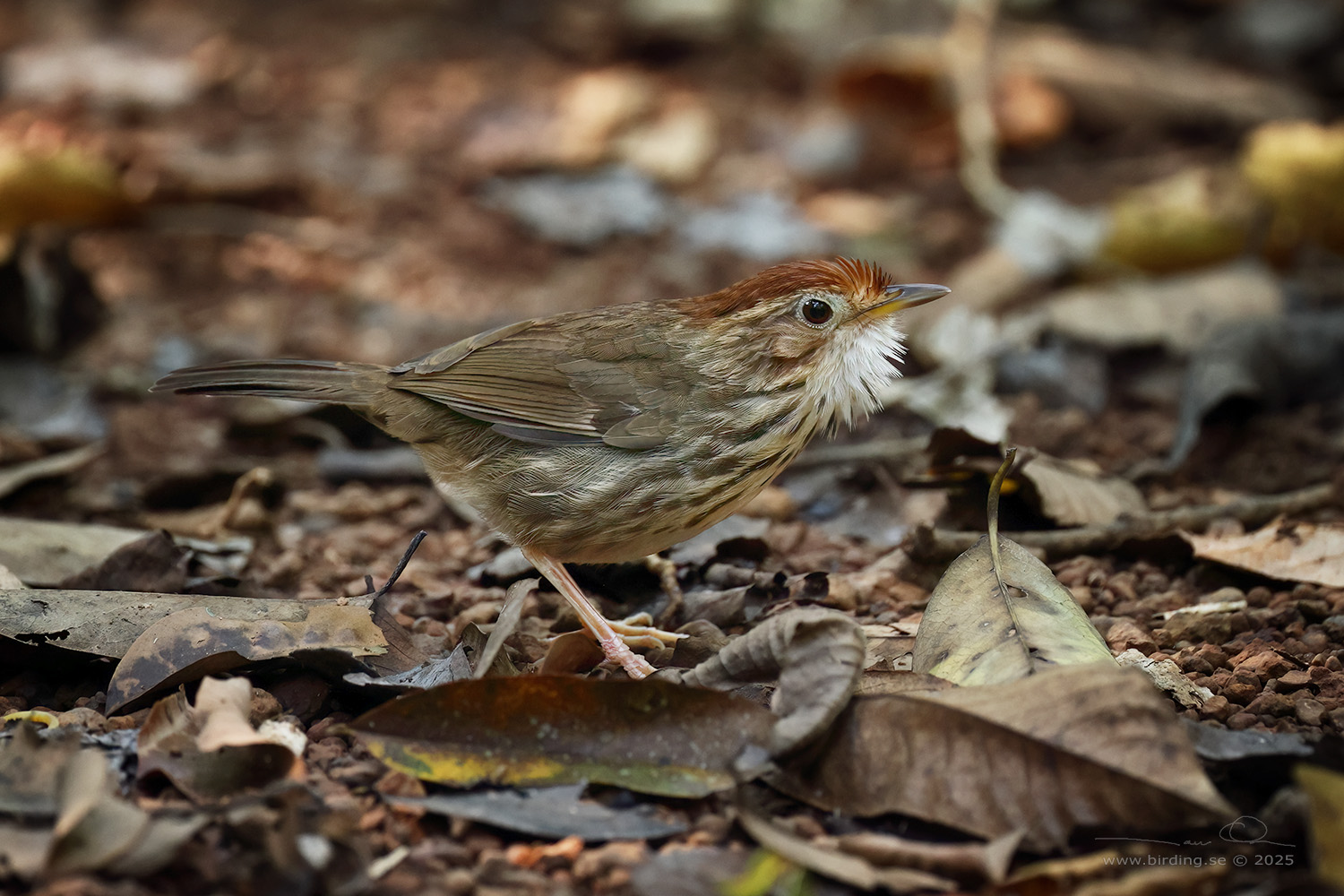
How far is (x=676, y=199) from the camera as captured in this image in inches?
304

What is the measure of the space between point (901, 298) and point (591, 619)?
55.8 inches

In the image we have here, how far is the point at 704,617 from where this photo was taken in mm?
3770

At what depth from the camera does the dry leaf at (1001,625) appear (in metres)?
Result: 2.82

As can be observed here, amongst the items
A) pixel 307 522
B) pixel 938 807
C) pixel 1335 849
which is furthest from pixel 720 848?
pixel 307 522

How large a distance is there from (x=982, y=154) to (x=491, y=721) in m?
5.47

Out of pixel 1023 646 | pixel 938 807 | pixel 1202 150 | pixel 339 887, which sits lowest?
pixel 339 887

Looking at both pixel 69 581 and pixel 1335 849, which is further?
pixel 69 581

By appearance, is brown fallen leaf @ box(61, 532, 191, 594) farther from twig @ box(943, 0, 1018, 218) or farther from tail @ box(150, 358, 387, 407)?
twig @ box(943, 0, 1018, 218)

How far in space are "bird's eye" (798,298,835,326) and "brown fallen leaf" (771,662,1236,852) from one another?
5.20 ft

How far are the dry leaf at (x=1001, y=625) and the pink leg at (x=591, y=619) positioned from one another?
782 mm

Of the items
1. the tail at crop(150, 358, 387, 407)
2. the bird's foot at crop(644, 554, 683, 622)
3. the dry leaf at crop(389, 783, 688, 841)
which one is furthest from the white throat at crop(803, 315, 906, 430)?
the dry leaf at crop(389, 783, 688, 841)

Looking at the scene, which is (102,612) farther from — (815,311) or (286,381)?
(815,311)

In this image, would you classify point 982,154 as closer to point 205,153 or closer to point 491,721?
point 205,153

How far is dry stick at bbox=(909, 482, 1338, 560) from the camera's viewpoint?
3771mm
